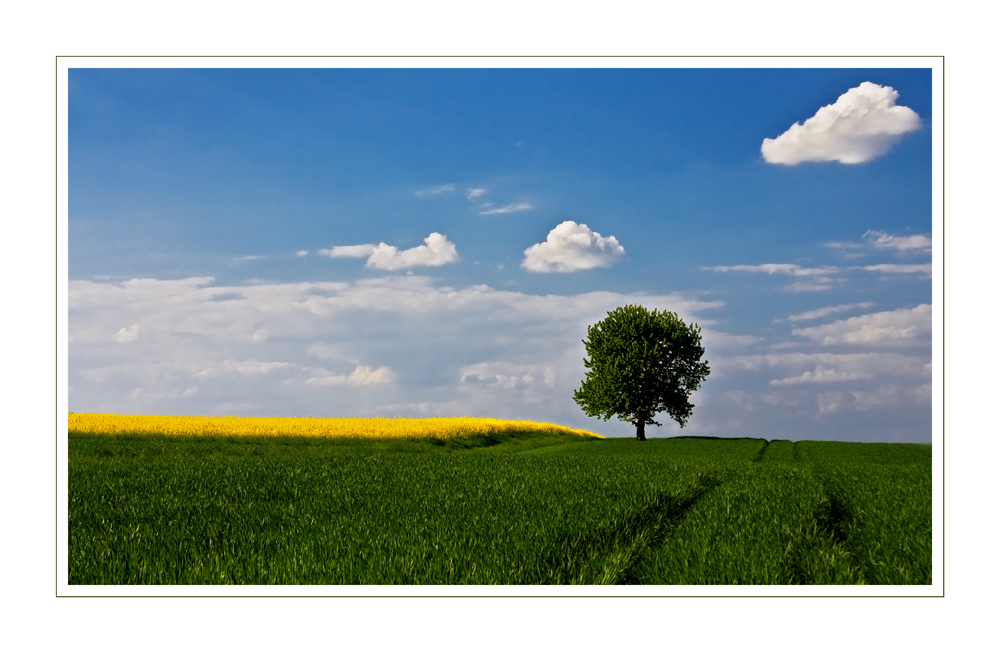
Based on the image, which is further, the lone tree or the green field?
the lone tree

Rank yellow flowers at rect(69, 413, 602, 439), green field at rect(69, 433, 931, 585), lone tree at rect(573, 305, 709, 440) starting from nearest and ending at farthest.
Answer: green field at rect(69, 433, 931, 585) < yellow flowers at rect(69, 413, 602, 439) < lone tree at rect(573, 305, 709, 440)

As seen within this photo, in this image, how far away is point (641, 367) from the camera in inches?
1971

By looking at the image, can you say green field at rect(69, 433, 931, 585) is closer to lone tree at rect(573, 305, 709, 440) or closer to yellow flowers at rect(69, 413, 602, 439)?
yellow flowers at rect(69, 413, 602, 439)

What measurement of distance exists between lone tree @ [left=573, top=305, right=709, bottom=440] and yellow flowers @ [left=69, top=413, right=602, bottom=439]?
25.6ft

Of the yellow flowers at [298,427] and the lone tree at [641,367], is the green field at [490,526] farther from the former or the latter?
the lone tree at [641,367]

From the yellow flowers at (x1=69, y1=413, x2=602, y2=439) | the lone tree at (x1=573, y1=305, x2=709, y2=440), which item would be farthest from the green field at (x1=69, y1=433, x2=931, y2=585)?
the lone tree at (x1=573, y1=305, x2=709, y2=440)

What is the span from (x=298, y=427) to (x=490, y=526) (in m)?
33.5

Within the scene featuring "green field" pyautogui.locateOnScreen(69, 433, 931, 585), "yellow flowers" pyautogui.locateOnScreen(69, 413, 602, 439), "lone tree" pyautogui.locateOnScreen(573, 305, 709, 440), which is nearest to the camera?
"green field" pyautogui.locateOnScreen(69, 433, 931, 585)

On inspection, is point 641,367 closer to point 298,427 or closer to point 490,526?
point 298,427

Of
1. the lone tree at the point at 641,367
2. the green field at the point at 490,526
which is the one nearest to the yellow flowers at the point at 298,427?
the lone tree at the point at 641,367

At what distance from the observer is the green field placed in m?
8.10

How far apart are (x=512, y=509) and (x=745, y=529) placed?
13.2ft

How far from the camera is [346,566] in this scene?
8.00 m
